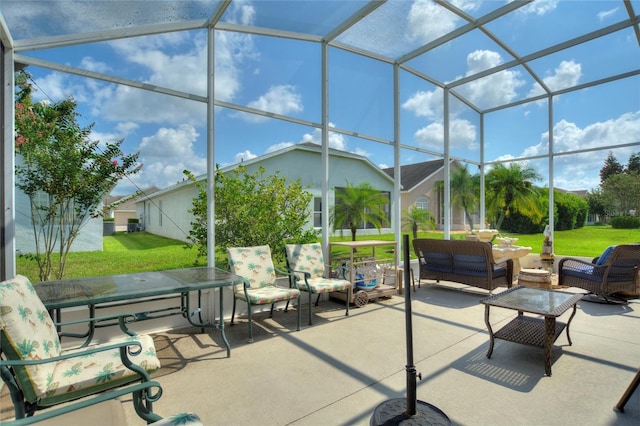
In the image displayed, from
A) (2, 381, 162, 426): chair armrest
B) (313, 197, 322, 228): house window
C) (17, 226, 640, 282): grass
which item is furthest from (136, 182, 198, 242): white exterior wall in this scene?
(2, 381, 162, 426): chair armrest

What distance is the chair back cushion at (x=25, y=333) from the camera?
62.0 inches

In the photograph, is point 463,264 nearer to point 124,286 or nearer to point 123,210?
point 124,286

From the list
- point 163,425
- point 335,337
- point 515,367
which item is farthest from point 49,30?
point 515,367

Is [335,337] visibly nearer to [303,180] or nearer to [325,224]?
[325,224]

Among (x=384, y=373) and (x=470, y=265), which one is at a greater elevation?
(x=470, y=265)

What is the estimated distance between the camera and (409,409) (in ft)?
5.54

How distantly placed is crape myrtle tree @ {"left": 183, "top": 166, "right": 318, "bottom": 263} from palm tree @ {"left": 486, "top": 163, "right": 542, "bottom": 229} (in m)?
5.33

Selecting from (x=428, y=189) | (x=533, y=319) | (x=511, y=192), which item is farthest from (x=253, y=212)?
(x=511, y=192)

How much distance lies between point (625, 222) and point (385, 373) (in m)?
6.49

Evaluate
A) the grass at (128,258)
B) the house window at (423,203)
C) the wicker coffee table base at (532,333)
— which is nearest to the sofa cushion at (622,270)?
the wicker coffee table base at (532,333)

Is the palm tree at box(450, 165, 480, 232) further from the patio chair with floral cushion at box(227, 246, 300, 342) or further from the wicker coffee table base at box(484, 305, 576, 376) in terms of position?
the patio chair with floral cushion at box(227, 246, 300, 342)

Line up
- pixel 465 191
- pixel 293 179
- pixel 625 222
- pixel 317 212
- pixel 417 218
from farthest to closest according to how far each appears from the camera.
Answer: pixel 465 191
pixel 417 218
pixel 625 222
pixel 317 212
pixel 293 179

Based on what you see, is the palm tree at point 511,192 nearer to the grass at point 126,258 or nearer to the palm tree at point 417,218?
the palm tree at point 417,218

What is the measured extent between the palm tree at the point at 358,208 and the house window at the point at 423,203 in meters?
1.09
